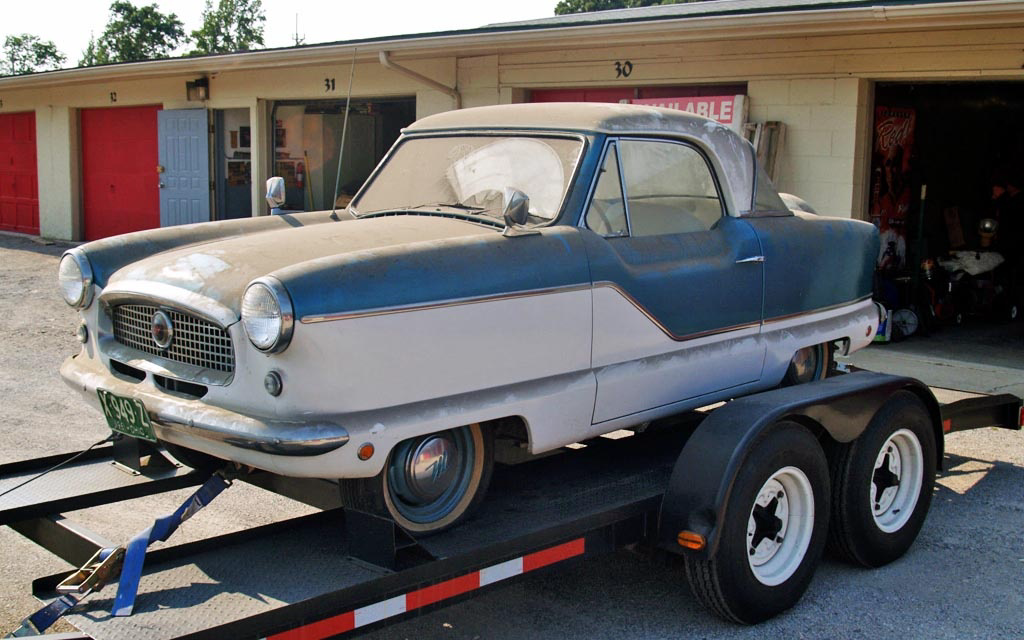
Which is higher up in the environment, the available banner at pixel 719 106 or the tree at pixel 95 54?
the tree at pixel 95 54

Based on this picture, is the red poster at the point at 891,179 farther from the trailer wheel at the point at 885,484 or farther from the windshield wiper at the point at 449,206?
the windshield wiper at the point at 449,206

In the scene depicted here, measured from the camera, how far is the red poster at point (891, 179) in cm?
1168

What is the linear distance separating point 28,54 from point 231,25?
1896cm

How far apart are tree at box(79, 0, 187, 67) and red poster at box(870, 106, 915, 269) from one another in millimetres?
59649

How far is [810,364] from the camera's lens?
18.6ft

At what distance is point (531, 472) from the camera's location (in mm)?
4586

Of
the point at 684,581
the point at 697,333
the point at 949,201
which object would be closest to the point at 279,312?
the point at 697,333

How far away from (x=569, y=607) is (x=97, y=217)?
1856 cm

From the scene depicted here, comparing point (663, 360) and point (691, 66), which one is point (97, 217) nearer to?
point (691, 66)

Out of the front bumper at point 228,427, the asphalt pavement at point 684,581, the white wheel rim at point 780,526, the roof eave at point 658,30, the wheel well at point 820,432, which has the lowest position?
the asphalt pavement at point 684,581

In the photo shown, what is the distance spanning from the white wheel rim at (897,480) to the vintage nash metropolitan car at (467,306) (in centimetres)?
67

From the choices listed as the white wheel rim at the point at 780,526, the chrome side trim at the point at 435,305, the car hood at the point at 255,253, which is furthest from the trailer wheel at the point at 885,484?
the car hood at the point at 255,253

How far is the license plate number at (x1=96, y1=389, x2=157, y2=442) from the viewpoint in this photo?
Answer: 3848 millimetres

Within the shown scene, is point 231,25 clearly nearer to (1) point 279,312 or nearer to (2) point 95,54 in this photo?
(2) point 95,54
